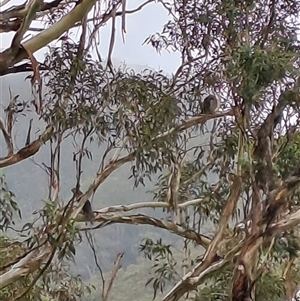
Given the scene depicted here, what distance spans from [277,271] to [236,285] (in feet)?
2.37

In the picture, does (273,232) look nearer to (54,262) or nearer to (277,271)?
(277,271)

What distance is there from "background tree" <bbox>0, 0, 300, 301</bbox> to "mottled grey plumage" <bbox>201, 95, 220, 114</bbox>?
0.02 m

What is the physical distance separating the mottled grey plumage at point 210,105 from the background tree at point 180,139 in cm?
2

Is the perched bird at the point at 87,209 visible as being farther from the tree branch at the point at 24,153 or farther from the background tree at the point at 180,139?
the tree branch at the point at 24,153

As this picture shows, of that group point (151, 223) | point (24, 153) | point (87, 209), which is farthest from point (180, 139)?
point (24, 153)

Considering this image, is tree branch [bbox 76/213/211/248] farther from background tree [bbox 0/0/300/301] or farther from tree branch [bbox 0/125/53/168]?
tree branch [bbox 0/125/53/168]

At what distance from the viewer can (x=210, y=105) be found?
232 cm

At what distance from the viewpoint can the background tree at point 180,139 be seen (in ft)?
6.35

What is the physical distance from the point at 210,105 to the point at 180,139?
207 mm

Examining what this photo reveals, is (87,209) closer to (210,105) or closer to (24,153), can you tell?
(24,153)

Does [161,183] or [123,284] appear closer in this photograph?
[161,183]

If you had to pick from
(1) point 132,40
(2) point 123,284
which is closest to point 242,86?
(1) point 132,40

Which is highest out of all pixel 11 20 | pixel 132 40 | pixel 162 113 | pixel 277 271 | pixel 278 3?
pixel 132 40

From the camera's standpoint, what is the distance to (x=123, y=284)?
2.92m
